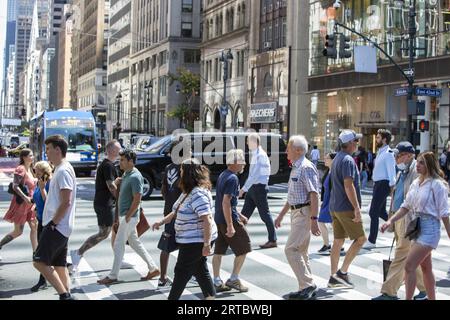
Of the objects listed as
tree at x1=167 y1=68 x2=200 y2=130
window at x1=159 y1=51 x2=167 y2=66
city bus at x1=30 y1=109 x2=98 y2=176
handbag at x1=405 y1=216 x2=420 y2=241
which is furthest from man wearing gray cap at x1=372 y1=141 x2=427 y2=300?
window at x1=159 y1=51 x2=167 y2=66

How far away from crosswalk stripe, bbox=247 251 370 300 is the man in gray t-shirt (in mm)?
283

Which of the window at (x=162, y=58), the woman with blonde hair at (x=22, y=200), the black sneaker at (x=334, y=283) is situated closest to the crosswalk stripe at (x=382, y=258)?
the black sneaker at (x=334, y=283)

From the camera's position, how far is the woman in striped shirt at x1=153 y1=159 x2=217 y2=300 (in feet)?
22.6

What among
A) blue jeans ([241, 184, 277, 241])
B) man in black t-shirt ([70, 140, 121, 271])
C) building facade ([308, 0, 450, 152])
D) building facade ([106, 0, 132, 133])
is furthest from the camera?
building facade ([106, 0, 132, 133])

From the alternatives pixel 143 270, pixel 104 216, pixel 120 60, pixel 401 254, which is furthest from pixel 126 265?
pixel 120 60

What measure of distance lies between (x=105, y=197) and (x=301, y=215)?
2.93 metres

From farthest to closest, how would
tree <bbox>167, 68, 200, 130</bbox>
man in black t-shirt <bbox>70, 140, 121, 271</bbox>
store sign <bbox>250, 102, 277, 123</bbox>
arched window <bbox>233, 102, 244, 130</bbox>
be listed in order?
tree <bbox>167, 68, 200, 130</bbox>
arched window <bbox>233, 102, 244, 130</bbox>
store sign <bbox>250, 102, 277, 123</bbox>
man in black t-shirt <bbox>70, 140, 121, 271</bbox>

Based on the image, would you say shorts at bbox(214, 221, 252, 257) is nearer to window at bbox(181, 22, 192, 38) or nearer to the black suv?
the black suv

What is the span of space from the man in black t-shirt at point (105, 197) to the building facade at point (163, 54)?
65229mm

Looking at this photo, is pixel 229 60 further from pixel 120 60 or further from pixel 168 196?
pixel 120 60

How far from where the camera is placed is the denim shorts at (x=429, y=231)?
24.0 feet

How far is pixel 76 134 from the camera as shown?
118 feet

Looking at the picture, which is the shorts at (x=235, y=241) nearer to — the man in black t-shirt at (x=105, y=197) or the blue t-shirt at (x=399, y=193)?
the man in black t-shirt at (x=105, y=197)
